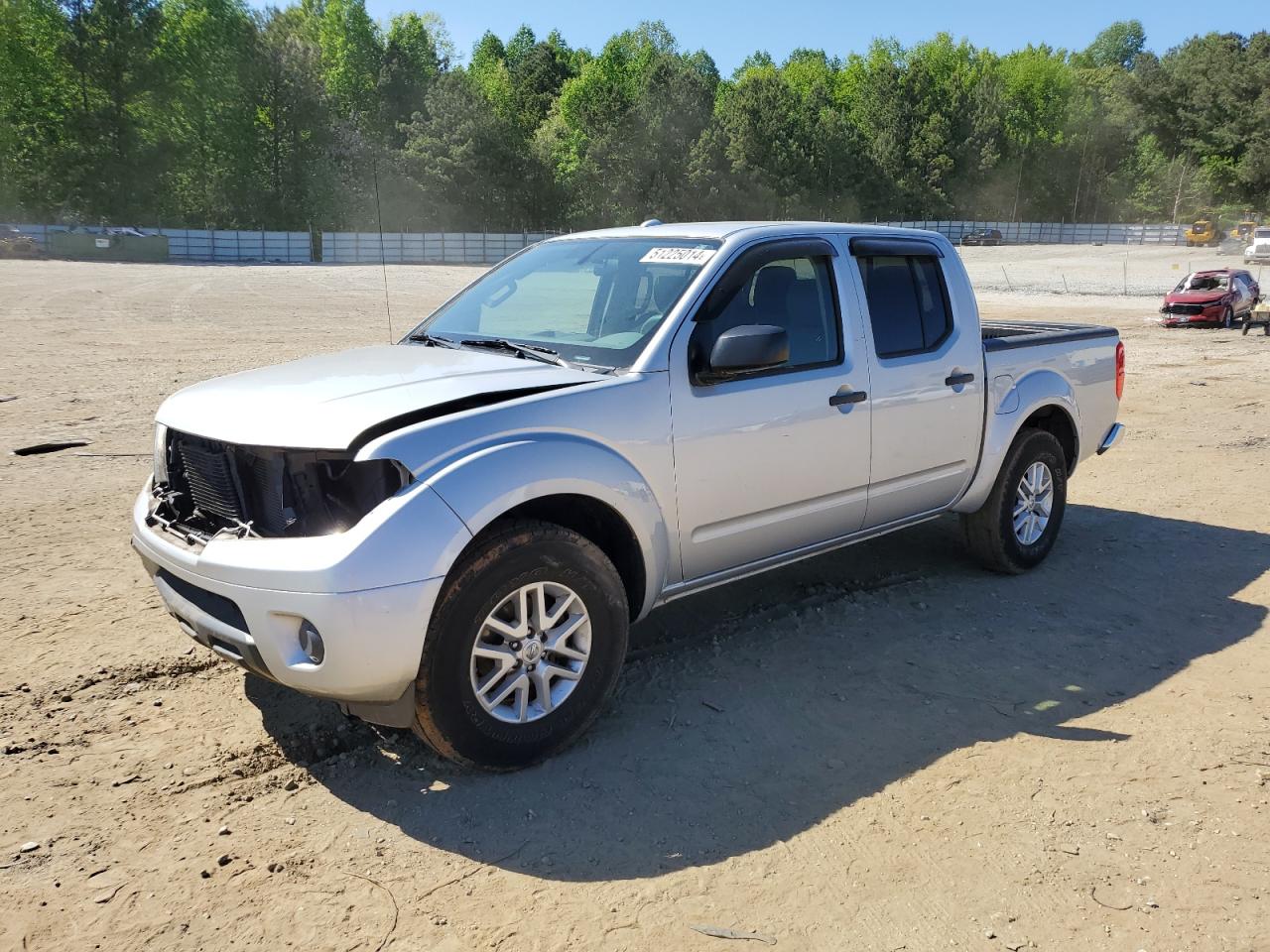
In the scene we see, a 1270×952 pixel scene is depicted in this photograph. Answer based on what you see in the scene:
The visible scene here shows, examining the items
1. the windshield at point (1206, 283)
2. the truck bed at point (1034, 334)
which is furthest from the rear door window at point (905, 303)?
the windshield at point (1206, 283)

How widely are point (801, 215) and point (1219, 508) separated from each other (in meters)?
80.3

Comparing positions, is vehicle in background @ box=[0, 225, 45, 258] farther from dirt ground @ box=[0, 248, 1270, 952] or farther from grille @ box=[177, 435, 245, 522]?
grille @ box=[177, 435, 245, 522]

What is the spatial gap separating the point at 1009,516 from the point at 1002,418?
63 cm

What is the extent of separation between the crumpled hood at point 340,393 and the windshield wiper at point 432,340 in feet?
0.65

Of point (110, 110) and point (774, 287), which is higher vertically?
point (110, 110)

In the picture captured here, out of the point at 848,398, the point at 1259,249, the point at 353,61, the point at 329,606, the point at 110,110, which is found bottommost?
the point at 329,606

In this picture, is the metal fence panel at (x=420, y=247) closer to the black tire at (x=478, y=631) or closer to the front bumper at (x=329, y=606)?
the black tire at (x=478, y=631)

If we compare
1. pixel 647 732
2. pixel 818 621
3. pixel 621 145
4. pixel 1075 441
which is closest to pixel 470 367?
pixel 647 732

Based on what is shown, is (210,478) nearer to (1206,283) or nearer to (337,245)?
(1206,283)

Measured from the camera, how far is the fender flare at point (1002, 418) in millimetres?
5488

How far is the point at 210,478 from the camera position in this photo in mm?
3619

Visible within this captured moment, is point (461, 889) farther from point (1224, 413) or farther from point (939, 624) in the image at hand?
point (1224, 413)

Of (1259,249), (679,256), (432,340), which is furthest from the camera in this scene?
(1259,249)

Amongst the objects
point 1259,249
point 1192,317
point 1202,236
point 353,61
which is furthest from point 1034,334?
point 353,61
